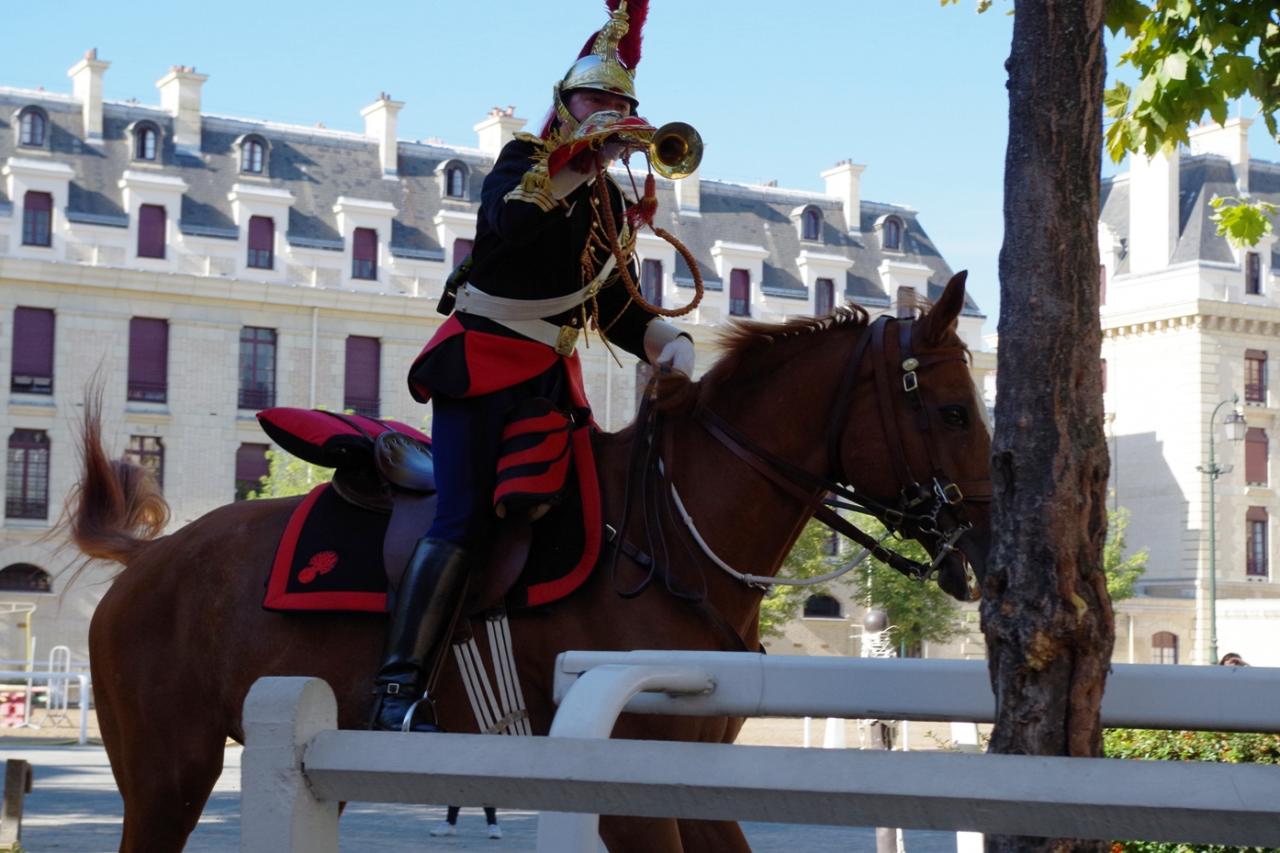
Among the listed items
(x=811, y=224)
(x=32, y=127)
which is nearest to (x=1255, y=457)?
(x=811, y=224)

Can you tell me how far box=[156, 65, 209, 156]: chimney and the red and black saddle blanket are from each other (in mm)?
48789

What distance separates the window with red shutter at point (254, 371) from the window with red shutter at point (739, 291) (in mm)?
15932

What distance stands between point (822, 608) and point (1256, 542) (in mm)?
16526

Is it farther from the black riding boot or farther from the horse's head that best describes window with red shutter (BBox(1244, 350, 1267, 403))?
the black riding boot

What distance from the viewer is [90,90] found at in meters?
50.9

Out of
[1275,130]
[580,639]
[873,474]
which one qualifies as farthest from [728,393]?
[1275,130]

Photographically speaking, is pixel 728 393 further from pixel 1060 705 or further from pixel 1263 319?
pixel 1263 319

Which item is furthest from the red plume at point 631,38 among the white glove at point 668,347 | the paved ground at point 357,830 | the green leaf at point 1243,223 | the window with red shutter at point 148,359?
the window with red shutter at point 148,359

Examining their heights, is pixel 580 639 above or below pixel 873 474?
below

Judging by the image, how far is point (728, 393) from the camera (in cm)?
545

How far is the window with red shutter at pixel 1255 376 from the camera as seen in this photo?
2491 inches

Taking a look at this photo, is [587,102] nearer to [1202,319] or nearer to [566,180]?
[566,180]

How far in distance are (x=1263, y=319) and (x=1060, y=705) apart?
2527 inches

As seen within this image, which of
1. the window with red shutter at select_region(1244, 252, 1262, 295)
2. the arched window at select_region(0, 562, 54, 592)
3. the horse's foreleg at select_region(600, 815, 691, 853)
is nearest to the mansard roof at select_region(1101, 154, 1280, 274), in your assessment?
the window with red shutter at select_region(1244, 252, 1262, 295)
